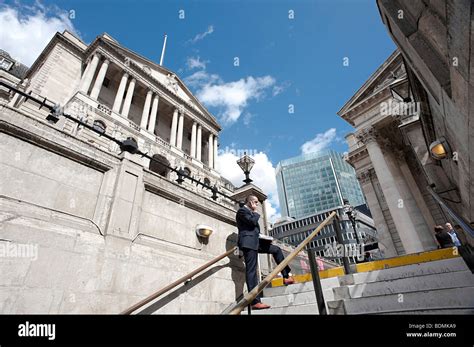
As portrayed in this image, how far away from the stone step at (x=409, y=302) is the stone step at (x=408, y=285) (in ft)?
0.48

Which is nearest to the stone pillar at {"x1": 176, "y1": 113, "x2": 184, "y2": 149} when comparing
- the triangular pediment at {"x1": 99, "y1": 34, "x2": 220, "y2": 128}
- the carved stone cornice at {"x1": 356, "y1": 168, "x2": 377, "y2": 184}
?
the triangular pediment at {"x1": 99, "y1": 34, "x2": 220, "y2": 128}

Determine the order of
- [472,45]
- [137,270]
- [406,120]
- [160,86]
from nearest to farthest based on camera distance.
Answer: [472,45], [137,270], [406,120], [160,86]

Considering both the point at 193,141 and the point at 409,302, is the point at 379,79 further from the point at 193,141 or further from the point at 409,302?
the point at 193,141

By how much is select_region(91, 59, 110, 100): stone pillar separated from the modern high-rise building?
113285 millimetres

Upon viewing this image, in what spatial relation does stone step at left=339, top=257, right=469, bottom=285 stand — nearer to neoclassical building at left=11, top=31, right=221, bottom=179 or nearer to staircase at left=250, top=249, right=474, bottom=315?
staircase at left=250, top=249, right=474, bottom=315

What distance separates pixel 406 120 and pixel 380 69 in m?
13.8

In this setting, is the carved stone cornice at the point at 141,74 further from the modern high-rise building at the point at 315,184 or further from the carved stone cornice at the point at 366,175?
the modern high-rise building at the point at 315,184

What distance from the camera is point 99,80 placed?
26.1 metres

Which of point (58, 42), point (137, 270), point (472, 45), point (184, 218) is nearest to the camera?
point (472, 45)

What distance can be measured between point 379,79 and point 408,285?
69.4 ft
